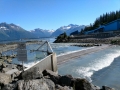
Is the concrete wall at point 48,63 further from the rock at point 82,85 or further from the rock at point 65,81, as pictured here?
the rock at point 82,85

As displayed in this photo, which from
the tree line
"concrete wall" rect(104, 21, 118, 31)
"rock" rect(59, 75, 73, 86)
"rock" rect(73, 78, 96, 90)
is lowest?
"rock" rect(73, 78, 96, 90)

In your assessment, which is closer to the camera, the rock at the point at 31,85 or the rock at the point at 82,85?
the rock at the point at 31,85

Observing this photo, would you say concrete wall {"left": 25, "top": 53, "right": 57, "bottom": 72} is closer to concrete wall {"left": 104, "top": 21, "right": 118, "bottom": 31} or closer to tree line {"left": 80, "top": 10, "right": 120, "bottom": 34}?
concrete wall {"left": 104, "top": 21, "right": 118, "bottom": 31}

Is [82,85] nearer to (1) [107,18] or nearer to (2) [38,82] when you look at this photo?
(2) [38,82]

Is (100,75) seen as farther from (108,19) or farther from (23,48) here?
(108,19)

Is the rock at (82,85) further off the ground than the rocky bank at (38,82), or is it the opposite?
the rocky bank at (38,82)

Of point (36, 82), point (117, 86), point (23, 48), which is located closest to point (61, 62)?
point (117, 86)

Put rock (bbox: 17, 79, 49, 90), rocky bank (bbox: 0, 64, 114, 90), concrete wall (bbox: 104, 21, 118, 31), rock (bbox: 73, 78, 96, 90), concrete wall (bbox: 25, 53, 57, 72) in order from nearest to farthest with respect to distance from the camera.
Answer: rock (bbox: 17, 79, 49, 90), rocky bank (bbox: 0, 64, 114, 90), rock (bbox: 73, 78, 96, 90), concrete wall (bbox: 25, 53, 57, 72), concrete wall (bbox: 104, 21, 118, 31)

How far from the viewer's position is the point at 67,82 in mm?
8477

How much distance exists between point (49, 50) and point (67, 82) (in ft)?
Result: 22.4

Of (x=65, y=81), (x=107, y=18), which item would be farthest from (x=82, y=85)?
(x=107, y=18)

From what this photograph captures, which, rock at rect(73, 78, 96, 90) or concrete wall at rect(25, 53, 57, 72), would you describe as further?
concrete wall at rect(25, 53, 57, 72)

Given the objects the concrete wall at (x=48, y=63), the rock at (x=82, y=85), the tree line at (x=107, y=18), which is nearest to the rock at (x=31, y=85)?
the rock at (x=82, y=85)

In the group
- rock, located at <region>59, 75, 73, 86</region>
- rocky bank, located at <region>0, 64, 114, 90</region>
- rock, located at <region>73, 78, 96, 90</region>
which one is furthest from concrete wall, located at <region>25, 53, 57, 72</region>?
rock, located at <region>73, 78, 96, 90</region>
